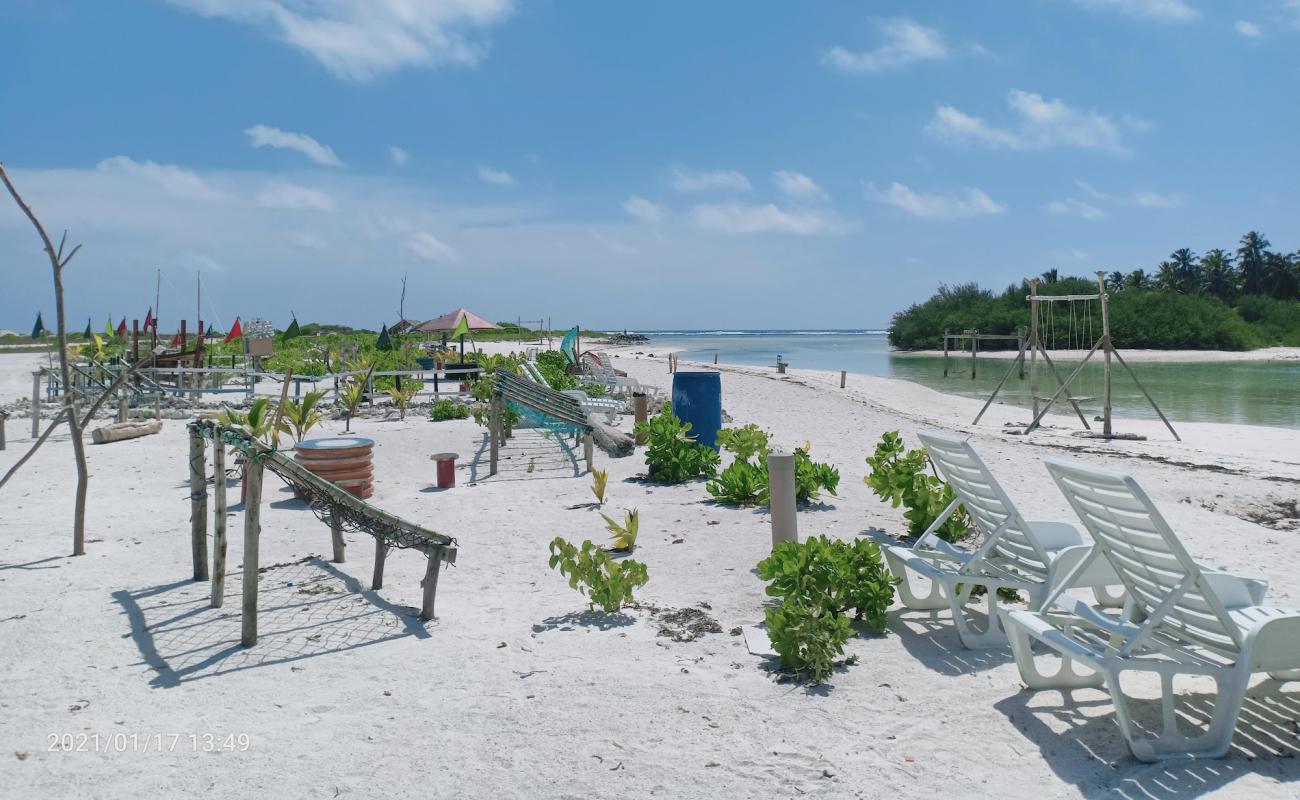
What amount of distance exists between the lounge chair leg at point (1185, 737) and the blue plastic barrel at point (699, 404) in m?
6.75

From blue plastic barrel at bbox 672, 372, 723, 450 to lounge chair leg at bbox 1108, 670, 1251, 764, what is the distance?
22.1 ft

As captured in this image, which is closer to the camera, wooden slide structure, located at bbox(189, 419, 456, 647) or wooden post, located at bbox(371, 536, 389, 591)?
wooden slide structure, located at bbox(189, 419, 456, 647)

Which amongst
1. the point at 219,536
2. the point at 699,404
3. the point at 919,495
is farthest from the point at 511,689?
the point at 699,404

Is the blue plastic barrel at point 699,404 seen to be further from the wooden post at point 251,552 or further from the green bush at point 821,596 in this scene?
the wooden post at point 251,552

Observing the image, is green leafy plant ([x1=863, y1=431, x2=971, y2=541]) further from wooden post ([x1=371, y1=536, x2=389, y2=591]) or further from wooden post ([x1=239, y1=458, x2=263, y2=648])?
wooden post ([x1=239, y1=458, x2=263, y2=648])

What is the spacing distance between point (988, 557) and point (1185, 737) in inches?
55.9

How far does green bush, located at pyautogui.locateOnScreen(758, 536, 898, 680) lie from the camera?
12.4ft

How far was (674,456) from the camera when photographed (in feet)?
28.1

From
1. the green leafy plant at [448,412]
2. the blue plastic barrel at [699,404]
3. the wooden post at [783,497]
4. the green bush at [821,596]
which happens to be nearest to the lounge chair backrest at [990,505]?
the green bush at [821,596]

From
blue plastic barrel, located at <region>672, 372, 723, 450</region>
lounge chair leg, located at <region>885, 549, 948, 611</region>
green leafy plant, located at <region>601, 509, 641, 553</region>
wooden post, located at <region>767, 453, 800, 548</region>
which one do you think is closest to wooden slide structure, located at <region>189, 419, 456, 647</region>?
green leafy plant, located at <region>601, 509, 641, 553</region>

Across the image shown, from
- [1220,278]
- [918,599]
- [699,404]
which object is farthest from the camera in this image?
[1220,278]

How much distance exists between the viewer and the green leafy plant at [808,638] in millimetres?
3742

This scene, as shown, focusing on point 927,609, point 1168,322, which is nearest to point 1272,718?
point 927,609

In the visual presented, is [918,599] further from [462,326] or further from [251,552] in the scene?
[462,326]
